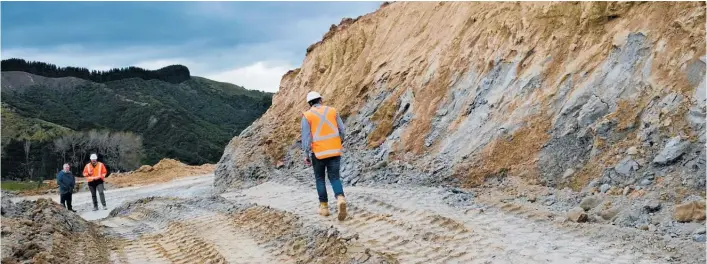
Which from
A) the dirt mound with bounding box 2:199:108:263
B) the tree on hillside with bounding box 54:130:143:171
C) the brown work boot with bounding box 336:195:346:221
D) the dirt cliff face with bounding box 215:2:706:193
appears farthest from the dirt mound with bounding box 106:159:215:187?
the tree on hillside with bounding box 54:130:143:171

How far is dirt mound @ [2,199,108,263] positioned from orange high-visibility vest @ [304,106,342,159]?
2935 millimetres

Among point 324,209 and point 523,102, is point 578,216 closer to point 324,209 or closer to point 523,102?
point 324,209

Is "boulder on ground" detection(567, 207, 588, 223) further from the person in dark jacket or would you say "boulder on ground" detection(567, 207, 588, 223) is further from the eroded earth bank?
the person in dark jacket

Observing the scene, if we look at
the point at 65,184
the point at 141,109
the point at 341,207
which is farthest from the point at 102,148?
the point at 341,207

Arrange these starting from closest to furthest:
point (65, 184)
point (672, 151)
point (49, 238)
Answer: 1. point (672, 151)
2. point (49, 238)
3. point (65, 184)

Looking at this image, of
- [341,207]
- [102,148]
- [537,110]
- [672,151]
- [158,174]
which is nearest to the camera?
[341,207]

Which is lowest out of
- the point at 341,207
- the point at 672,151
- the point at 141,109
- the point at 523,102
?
the point at 341,207

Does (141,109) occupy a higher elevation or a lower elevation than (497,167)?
higher

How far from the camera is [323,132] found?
24.6 ft

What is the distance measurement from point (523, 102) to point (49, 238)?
26.2 feet

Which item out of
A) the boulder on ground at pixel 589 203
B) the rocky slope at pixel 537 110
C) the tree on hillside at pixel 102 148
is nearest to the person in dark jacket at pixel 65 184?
the rocky slope at pixel 537 110

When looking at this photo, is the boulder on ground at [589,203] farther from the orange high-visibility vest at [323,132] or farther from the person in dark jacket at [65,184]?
the person in dark jacket at [65,184]

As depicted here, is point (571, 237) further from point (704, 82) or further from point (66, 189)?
point (66, 189)

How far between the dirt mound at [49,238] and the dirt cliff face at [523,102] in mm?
5318
